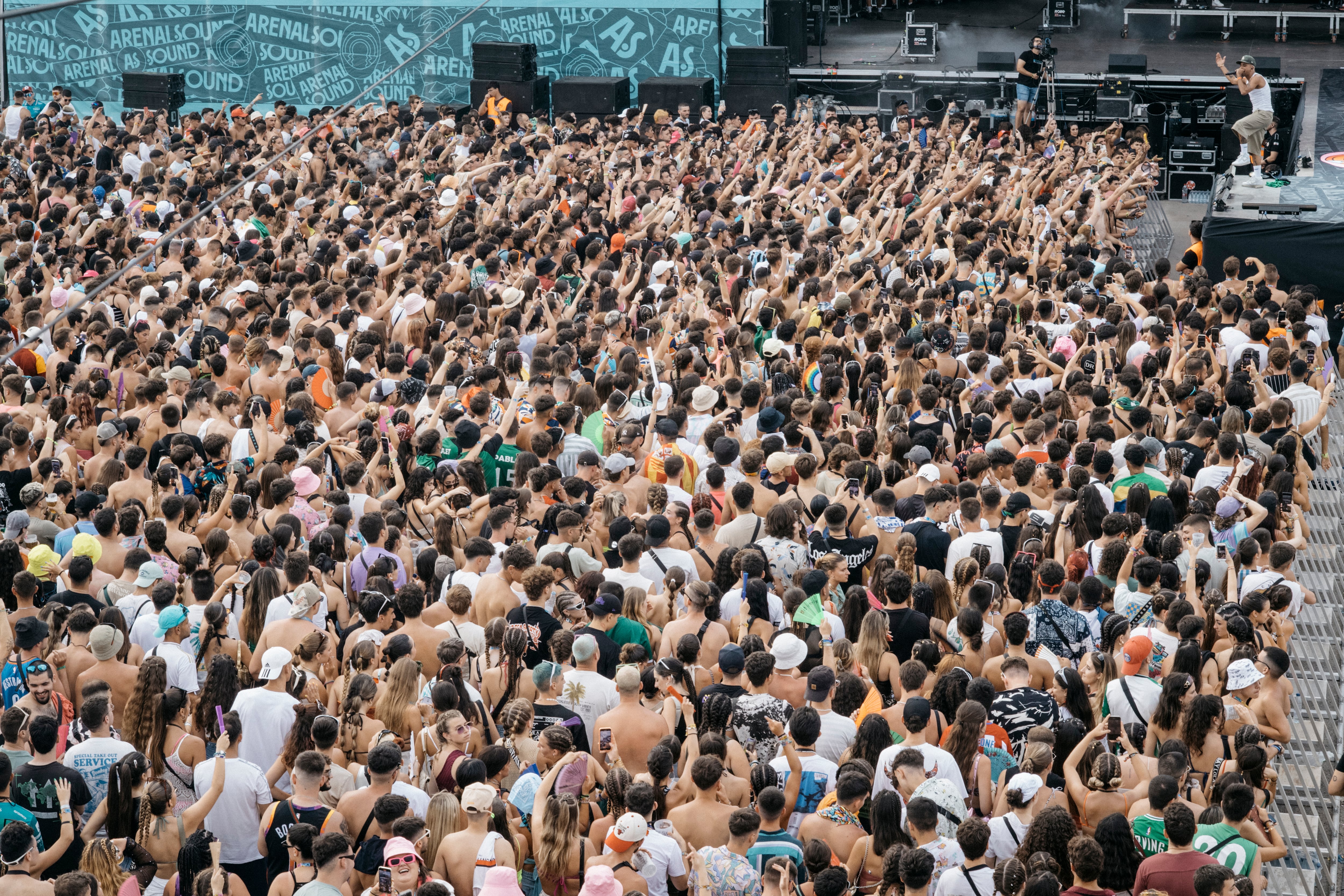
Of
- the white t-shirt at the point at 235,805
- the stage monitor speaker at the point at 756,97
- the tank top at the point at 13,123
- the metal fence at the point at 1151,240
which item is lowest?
the white t-shirt at the point at 235,805

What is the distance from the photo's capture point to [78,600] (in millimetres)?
7480

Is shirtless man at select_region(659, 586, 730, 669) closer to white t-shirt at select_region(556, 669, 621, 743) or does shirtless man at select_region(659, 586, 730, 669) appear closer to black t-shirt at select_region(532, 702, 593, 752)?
white t-shirt at select_region(556, 669, 621, 743)

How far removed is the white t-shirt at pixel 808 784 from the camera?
601 centimetres

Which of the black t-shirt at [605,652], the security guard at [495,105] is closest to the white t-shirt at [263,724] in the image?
the black t-shirt at [605,652]

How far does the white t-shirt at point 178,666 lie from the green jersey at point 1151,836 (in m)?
4.16

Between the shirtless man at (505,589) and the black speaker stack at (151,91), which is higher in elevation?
the black speaker stack at (151,91)

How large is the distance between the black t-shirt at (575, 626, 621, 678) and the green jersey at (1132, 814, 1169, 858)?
240cm

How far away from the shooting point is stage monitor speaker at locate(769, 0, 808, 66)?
82.1 ft

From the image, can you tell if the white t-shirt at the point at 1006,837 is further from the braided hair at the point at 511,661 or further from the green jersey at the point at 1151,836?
the braided hair at the point at 511,661

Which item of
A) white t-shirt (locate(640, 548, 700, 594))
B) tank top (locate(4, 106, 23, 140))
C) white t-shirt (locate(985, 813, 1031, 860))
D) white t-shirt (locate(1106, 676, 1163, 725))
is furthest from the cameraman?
white t-shirt (locate(985, 813, 1031, 860))

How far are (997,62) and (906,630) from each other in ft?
62.6

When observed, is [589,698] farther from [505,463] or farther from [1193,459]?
[1193,459]

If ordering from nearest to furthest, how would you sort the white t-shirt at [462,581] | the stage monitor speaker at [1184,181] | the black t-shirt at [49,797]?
1. the black t-shirt at [49,797]
2. the white t-shirt at [462,581]
3. the stage monitor speaker at [1184,181]

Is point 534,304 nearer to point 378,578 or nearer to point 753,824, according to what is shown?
point 378,578
